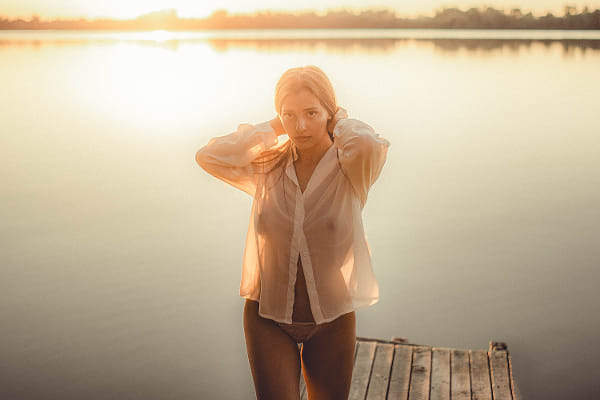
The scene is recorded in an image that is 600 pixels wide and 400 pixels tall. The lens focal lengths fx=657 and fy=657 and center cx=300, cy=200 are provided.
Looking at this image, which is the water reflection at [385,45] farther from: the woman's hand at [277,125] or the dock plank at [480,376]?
the woman's hand at [277,125]

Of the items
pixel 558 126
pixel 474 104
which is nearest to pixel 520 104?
pixel 474 104

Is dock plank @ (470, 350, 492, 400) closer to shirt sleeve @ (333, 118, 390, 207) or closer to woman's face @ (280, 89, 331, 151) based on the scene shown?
shirt sleeve @ (333, 118, 390, 207)

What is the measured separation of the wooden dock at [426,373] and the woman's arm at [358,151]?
209 cm

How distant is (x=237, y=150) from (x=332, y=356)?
34.0 inches

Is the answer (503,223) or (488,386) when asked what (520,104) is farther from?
(488,386)

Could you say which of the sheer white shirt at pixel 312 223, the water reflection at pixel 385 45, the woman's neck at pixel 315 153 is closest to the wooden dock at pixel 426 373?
the sheer white shirt at pixel 312 223

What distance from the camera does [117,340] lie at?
6.11 meters

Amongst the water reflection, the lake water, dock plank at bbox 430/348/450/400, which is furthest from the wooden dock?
the water reflection

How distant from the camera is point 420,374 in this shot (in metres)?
4.46

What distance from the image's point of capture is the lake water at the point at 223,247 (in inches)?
232

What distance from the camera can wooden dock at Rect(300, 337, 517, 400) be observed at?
13.8ft

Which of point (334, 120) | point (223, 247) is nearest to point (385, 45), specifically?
point (223, 247)

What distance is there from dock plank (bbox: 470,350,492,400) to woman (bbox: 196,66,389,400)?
78.9 inches

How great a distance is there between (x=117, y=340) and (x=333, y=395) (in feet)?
13.3
